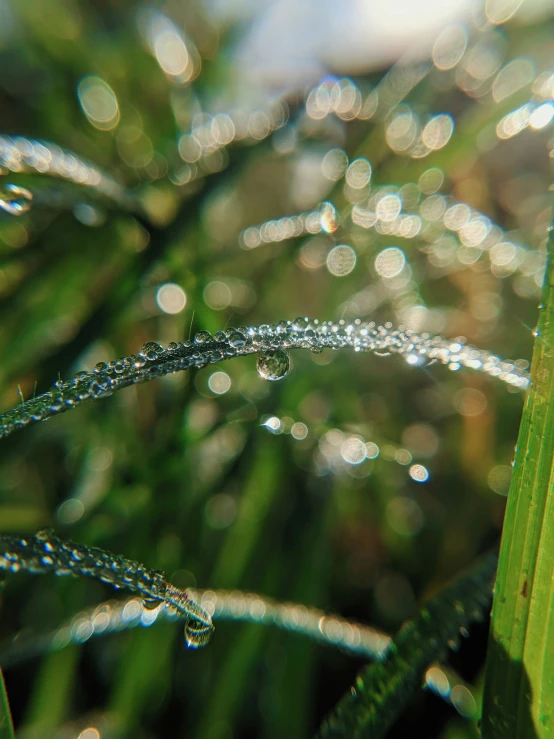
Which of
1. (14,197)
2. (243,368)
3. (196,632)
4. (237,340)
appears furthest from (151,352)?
(243,368)

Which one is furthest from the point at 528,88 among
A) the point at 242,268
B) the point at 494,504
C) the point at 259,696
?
the point at 259,696

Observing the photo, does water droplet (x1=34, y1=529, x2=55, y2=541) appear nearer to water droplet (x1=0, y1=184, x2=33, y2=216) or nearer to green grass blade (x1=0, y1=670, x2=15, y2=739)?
green grass blade (x1=0, y1=670, x2=15, y2=739)

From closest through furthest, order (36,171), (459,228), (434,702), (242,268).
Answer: (36,171)
(434,702)
(459,228)
(242,268)

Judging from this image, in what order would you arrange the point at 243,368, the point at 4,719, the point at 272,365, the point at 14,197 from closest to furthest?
1. the point at 4,719
2. the point at 272,365
3. the point at 14,197
4. the point at 243,368

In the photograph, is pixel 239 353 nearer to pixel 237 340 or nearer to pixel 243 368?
pixel 237 340

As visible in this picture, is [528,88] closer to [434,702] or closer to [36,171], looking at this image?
[36,171]

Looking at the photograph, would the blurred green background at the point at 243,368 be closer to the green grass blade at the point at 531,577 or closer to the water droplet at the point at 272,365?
the water droplet at the point at 272,365

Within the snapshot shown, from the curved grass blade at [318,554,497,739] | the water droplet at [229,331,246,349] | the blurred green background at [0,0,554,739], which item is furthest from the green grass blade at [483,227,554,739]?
the blurred green background at [0,0,554,739]
